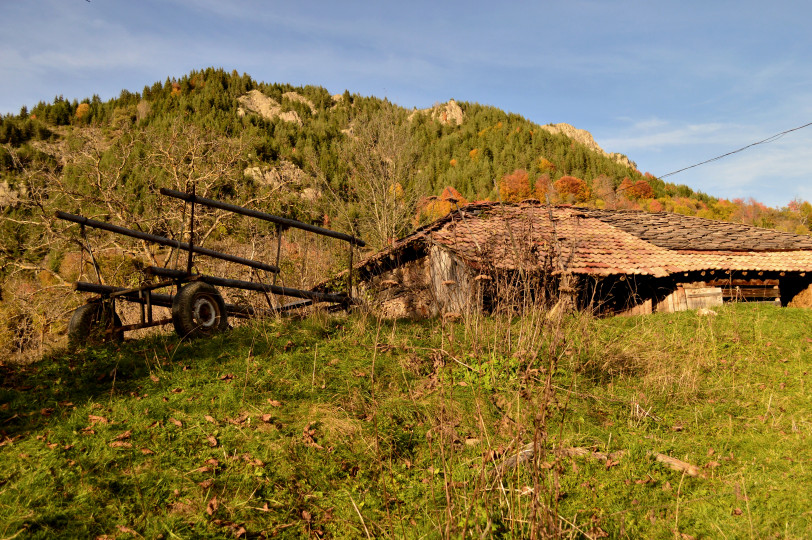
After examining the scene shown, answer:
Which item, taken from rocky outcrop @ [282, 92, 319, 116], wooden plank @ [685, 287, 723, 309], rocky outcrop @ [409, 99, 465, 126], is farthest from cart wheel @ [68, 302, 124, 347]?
rocky outcrop @ [282, 92, 319, 116]

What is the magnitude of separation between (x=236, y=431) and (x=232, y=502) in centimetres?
95

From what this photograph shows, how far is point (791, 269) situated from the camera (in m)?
15.5

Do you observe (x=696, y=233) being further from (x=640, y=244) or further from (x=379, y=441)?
(x=379, y=441)

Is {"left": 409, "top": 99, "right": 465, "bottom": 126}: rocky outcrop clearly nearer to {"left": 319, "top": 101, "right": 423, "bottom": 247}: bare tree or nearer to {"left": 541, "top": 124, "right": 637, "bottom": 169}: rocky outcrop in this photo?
{"left": 541, "top": 124, "right": 637, "bottom": 169}: rocky outcrop

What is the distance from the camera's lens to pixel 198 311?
6.49 m

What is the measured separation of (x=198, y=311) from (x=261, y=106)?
346ft

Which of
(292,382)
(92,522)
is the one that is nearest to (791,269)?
(292,382)

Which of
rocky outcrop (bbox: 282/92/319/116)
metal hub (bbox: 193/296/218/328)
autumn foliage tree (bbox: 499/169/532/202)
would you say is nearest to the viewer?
metal hub (bbox: 193/296/218/328)

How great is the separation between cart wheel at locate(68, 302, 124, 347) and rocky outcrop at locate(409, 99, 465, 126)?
90494mm

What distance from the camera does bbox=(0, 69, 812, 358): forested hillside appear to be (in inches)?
695

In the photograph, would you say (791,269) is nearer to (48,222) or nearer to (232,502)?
(232,502)

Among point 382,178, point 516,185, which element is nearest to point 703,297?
point 382,178

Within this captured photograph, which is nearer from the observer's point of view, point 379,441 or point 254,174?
point 379,441

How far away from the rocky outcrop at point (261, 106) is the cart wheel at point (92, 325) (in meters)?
94.0
